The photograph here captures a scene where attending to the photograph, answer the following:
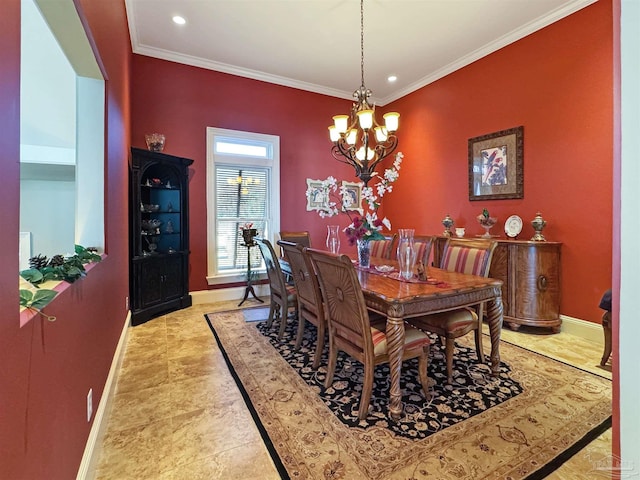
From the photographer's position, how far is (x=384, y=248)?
3.78 meters

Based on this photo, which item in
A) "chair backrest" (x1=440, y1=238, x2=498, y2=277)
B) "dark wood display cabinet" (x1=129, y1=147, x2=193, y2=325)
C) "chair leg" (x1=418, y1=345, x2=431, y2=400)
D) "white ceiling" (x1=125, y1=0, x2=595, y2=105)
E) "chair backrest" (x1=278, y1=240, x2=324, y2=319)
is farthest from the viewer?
"dark wood display cabinet" (x1=129, y1=147, x2=193, y2=325)

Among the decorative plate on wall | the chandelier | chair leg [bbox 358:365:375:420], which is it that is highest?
the chandelier

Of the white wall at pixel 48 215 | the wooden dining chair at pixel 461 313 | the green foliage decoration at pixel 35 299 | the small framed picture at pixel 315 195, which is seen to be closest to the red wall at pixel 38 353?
the green foliage decoration at pixel 35 299

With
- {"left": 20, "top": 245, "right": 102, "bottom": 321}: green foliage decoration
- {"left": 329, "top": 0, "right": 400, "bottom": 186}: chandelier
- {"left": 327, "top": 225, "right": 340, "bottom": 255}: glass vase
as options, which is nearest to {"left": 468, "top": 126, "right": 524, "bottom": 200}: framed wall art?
{"left": 329, "top": 0, "right": 400, "bottom": 186}: chandelier

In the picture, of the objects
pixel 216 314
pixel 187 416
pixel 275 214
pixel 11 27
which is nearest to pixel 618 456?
pixel 11 27

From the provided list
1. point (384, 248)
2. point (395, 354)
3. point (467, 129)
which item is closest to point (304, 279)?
point (395, 354)

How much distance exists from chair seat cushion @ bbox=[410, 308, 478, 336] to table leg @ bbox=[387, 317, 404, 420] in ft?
1.98

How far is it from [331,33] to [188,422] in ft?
13.8

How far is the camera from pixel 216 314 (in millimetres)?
3977

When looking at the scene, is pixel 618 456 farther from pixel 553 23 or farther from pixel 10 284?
pixel 553 23

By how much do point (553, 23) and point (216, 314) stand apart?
17.0 ft

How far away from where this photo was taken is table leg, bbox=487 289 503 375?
234 centimetres

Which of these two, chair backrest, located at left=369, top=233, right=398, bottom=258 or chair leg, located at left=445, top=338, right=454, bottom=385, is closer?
chair leg, located at left=445, top=338, right=454, bottom=385

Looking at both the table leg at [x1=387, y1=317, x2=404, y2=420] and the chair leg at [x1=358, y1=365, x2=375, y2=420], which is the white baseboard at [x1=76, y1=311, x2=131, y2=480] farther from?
the table leg at [x1=387, y1=317, x2=404, y2=420]
